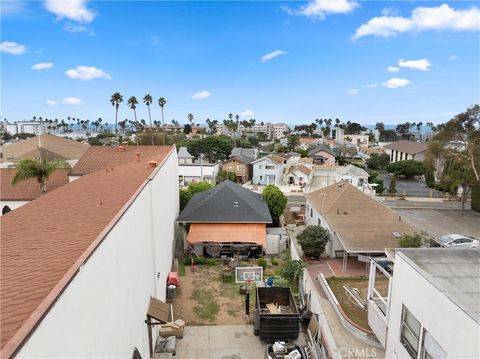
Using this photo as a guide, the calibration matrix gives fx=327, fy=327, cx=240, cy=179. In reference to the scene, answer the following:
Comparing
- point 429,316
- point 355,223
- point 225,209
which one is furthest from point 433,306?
point 225,209

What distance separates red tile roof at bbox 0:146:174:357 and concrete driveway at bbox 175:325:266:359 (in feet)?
23.2

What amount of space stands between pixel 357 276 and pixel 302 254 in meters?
4.76

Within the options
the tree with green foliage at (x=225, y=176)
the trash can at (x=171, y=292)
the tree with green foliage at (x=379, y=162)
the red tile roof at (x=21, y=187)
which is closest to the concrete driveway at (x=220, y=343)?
the trash can at (x=171, y=292)

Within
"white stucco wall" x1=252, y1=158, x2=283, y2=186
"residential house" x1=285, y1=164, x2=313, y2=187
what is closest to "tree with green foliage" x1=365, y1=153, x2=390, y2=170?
"residential house" x1=285, y1=164, x2=313, y2=187

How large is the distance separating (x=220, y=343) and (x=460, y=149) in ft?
137

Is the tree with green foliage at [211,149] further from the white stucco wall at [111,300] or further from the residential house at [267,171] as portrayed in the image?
the white stucco wall at [111,300]

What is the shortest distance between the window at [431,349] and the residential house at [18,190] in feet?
89.1

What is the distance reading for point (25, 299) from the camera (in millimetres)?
5121

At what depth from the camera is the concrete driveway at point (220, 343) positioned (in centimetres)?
1352

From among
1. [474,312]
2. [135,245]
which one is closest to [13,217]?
[135,245]

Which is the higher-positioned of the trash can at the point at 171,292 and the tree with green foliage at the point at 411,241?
the tree with green foliage at the point at 411,241

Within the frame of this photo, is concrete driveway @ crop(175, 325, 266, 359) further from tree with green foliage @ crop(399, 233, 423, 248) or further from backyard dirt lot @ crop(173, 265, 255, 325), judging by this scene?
tree with green foliage @ crop(399, 233, 423, 248)

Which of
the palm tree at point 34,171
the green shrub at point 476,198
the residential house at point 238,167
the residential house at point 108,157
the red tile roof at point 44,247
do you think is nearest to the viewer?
the red tile roof at point 44,247

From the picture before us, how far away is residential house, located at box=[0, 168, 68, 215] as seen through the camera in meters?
26.3
